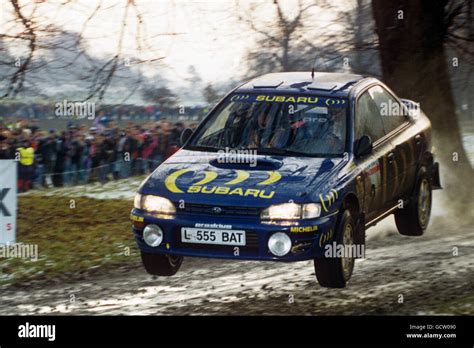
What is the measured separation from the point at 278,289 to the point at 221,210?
1433mm

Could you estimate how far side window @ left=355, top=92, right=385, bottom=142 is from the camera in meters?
9.11

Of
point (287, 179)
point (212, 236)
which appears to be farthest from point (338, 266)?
point (212, 236)

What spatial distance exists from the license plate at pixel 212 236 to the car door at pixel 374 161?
150cm

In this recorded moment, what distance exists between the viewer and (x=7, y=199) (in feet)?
33.7

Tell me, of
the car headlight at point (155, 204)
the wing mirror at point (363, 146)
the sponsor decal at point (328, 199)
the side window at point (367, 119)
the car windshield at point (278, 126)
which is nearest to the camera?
the sponsor decal at point (328, 199)

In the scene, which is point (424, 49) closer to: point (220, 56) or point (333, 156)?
point (333, 156)

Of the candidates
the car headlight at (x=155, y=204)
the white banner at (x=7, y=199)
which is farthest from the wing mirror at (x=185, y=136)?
the white banner at (x=7, y=199)

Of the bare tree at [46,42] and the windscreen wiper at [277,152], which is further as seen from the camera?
the bare tree at [46,42]

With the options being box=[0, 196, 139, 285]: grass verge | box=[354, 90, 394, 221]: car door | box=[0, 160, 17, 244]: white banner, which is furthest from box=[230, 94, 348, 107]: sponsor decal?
box=[0, 160, 17, 244]: white banner

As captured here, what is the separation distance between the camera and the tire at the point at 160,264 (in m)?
8.59

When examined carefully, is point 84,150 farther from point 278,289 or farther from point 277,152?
point 277,152

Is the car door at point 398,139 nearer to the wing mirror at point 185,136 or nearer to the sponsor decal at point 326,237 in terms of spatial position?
the sponsor decal at point 326,237
